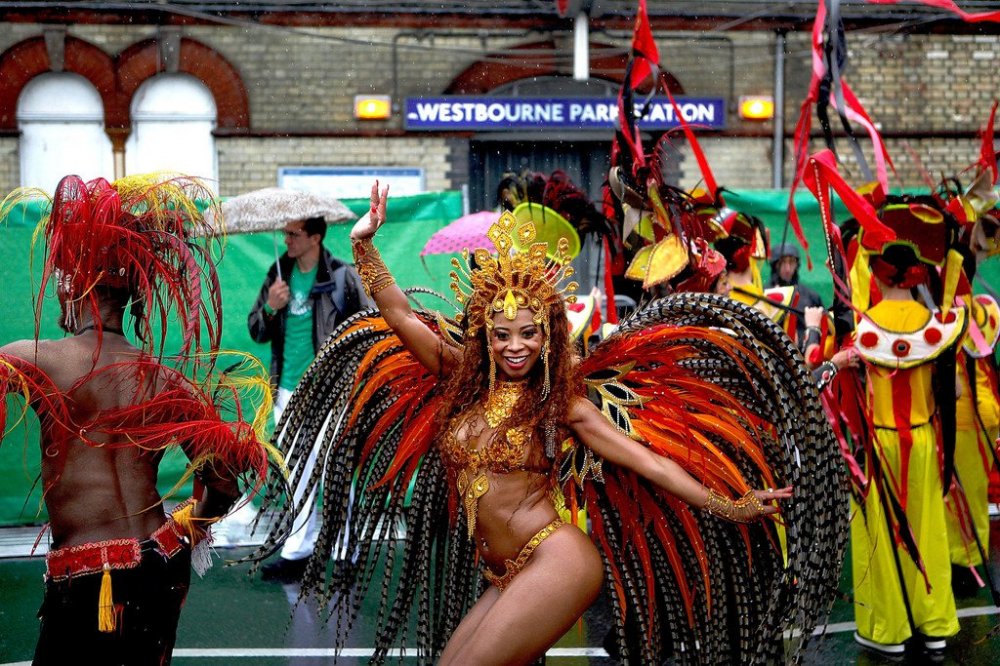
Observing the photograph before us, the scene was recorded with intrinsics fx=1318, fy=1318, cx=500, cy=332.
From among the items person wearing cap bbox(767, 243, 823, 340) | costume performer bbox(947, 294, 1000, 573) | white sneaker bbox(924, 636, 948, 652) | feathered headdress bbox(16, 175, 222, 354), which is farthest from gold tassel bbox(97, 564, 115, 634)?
person wearing cap bbox(767, 243, 823, 340)

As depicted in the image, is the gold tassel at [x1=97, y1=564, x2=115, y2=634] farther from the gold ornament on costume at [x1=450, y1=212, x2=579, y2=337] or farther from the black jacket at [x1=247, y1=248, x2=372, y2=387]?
the black jacket at [x1=247, y1=248, x2=372, y2=387]

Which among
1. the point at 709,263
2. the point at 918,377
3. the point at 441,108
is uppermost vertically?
the point at 441,108

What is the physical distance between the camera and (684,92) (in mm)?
16172

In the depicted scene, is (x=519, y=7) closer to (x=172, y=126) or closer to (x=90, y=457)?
(x=172, y=126)

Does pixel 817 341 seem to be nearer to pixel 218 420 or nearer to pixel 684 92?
pixel 218 420

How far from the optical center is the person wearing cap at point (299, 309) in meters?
7.02

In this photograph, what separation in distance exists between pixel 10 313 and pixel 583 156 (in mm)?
9371

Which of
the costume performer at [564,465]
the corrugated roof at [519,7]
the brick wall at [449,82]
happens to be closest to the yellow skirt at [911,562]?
the costume performer at [564,465]

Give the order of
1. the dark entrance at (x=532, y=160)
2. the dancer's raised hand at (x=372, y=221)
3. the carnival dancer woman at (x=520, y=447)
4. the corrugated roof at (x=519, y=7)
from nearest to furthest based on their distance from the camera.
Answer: the carnival dancer woman at (x=520, y=447)
the dancer's raised hand at (x=372, y=221)
the corrugated roof at (x=519, y=7)
the dark entrance at (x=532, y=160)

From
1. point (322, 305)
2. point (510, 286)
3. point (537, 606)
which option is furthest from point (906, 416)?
point (322, 305)

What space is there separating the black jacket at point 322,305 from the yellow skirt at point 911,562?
278 centimetres

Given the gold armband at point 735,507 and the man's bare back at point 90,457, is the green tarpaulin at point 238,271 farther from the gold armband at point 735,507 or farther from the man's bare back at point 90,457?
the man's bare back at point 90,457

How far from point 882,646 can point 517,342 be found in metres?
2.72

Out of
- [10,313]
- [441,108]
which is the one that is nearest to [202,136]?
[441,108]
